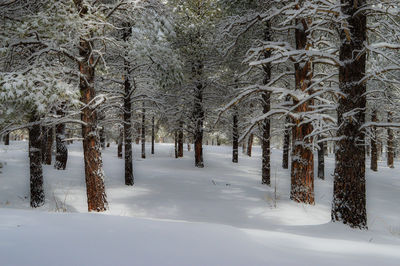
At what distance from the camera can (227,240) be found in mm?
3145

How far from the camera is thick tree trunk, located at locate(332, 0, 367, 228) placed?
5105 mm

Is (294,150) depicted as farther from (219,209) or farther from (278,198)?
(219,209)

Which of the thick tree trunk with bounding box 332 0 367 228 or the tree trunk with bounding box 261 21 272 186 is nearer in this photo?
the thick tree trunk with bounding box 332 0 367 228

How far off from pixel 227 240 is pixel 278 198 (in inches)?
269

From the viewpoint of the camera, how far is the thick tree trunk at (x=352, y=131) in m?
5.11

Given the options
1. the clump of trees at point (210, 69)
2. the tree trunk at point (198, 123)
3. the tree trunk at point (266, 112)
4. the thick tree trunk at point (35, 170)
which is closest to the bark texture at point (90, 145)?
the clump of trees at point (210, 69)

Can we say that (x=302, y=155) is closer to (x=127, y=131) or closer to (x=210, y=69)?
(x=127, y=131)

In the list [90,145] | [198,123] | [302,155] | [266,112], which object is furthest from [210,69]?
[90,145]

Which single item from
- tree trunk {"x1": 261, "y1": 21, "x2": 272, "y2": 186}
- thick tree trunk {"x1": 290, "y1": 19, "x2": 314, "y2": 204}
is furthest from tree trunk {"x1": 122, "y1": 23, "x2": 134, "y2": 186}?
thick tree trunk {"x1": 290, "y1": 19, "x2": 314, "y2": 204}

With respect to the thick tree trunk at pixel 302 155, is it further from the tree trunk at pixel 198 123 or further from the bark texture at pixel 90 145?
the tree trunk at pixel 198 123

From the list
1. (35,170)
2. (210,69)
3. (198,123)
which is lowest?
(35,170)

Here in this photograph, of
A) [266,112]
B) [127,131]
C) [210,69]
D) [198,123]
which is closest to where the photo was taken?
[266,112]

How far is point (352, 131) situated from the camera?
5.20 m

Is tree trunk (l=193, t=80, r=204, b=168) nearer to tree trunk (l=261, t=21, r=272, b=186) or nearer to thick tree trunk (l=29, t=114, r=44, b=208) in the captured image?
tree trunk (l=261, t=21, r=272, b=186)
